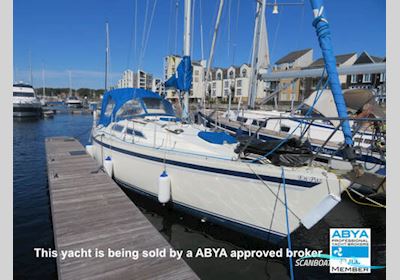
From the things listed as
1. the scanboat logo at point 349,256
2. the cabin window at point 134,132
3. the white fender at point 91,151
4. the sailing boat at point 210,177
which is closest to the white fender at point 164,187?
the sailing boat at point 210,177

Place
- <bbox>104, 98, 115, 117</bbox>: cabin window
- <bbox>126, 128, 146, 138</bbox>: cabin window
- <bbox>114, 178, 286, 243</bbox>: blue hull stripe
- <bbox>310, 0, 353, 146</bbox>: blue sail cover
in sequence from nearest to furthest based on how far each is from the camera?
<bbox>310, 0, 353, 146</bbox>: blue sail cover < <bbox>114, 178, 286, 243</bbox>: blue hull stripe < <bbox>126, 128, 146, 138</bbox>: cabin window < <bbox>104, 98, 115, 117</bbox>: cabin window

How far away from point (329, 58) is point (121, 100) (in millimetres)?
6229

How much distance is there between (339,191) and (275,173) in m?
0.97

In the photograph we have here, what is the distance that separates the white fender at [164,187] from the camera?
561cm

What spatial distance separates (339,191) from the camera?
3.97 meters

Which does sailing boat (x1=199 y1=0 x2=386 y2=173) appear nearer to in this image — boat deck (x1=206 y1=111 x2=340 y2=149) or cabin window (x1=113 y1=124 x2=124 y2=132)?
boat deck (x1=206 y1=111 x2=340 y2=149)

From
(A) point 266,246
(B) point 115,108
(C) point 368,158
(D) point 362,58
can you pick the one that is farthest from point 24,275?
(D) point 362,58

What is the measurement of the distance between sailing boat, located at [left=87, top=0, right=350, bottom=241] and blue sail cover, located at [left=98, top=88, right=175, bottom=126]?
0.17m

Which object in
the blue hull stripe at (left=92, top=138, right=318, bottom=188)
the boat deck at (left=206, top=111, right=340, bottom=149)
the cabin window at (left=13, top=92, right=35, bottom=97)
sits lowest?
the blue hull stripe at (left=92, top=138, right=318, bottom=188)

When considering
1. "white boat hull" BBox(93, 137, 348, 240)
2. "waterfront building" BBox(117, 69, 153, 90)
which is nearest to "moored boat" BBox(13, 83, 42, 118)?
"waterfront building" BBox(117, 69, 153, 90)

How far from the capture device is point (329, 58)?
14.8 ft

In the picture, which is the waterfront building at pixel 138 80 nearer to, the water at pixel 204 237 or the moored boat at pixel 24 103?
the water at pixel 204 237

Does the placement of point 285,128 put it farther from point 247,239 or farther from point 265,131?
point 247,239

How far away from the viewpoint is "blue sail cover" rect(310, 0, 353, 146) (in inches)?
178
